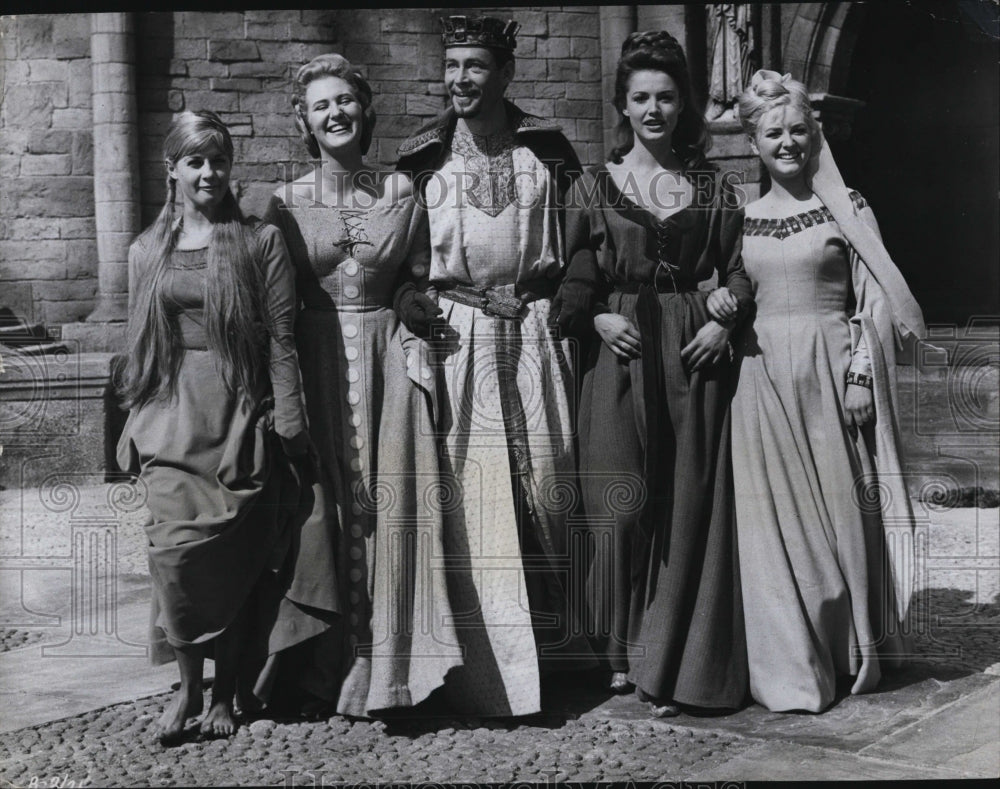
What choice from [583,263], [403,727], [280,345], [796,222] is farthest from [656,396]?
[403,727]

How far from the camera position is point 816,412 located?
525 cm

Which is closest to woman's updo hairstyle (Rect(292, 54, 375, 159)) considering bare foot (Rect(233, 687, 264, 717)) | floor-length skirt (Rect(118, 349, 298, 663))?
floor-length skirt (Rect(118, 349, 298, 663))

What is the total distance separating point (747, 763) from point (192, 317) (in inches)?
90.9

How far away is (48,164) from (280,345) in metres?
2.48

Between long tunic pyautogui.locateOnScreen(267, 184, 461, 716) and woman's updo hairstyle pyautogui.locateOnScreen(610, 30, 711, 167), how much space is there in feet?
2.92

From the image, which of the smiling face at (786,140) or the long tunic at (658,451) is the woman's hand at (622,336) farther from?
the smiling face at (786,140)

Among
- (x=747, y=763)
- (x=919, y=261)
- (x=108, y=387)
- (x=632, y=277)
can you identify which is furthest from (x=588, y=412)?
(x=919, y=261)

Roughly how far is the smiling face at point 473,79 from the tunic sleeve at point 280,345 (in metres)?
0.84

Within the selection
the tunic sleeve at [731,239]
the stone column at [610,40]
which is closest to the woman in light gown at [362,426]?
the tunic sleeve at [731,239]

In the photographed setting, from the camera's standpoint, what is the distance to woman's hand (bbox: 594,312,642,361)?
5.15m

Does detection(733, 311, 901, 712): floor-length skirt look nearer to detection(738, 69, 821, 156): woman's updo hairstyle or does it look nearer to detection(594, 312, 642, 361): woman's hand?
detection(594, 312, 642, 361): woman's hand

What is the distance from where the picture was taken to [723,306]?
5.15 meters

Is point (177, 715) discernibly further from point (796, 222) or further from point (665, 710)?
point (796, 222)

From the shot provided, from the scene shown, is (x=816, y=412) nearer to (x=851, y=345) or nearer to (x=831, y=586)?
(x=851, y=345)
